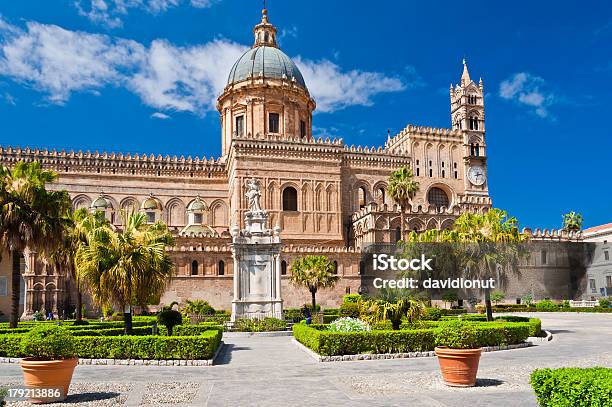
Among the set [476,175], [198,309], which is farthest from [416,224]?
[198,309]

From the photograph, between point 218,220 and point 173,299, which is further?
point 218,220

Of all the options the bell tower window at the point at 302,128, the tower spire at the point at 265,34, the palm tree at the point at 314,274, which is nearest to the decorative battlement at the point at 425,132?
the bell tower window at the point at 302,128

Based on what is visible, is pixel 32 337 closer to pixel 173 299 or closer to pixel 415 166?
pixel 173 299

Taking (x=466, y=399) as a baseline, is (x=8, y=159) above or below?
above

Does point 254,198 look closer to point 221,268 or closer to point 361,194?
point 221,268

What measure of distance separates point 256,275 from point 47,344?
1924 cm

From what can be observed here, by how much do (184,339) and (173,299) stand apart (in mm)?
29990

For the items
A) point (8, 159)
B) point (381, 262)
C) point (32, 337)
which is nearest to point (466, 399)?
point (32, 337)

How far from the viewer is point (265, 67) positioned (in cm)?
6209

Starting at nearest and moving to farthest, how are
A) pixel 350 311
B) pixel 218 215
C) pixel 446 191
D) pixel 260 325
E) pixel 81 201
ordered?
pixel 260 325
pixel 350 311
pixel 81 201
pixel 218 215
pixel 446 191

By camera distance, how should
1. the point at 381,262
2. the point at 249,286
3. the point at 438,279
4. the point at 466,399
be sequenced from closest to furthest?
the point at 466,399 → the point at 249,286 → the point at 438,279 → the point at 381,262

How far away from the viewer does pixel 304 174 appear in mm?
56844

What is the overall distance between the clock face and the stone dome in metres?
21.0

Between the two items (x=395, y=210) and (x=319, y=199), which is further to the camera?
(x=319, y=199)
